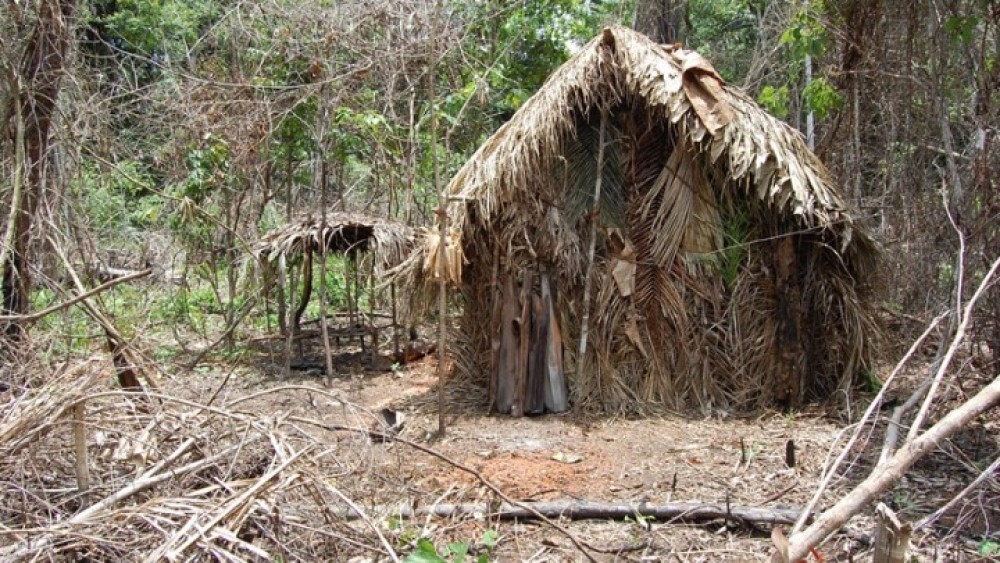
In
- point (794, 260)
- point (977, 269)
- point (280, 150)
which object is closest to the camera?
point (977, 269)

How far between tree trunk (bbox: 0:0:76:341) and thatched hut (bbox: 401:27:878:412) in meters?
3.27

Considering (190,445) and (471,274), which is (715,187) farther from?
(190,445)

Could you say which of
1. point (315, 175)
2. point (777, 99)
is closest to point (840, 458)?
point (777, 99)

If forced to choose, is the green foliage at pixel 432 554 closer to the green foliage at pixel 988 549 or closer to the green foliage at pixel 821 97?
the green foliage at pixel 988 549

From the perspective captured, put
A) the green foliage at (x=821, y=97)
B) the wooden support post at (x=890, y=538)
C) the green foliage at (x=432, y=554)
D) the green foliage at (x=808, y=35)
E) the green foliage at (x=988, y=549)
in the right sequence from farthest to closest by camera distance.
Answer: the green foliage at (x=821, y=97), the green foliage at (x=808, y=35), the green foliage at (x=988, y=549), the green foliage at (x=432, y=554), the wooden support post at (x=890, y=538)

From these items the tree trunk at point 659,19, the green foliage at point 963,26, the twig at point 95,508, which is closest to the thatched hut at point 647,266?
the green foliage at point 963,26

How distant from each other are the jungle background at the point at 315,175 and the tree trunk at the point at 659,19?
4 centimetres

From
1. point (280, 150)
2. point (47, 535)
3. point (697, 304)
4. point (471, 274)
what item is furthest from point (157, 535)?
point (280, 150)

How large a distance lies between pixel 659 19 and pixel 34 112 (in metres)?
8.83

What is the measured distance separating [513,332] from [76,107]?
4361mm

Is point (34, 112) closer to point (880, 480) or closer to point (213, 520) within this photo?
point (213, 520)

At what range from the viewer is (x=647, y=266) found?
8.06 metres

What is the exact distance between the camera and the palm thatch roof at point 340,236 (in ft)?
31.0

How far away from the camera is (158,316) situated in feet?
39.8
